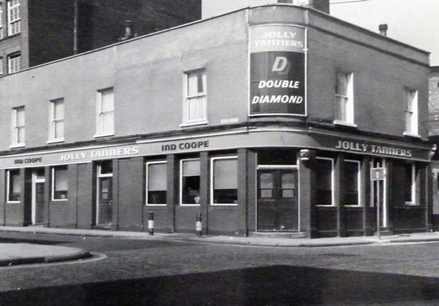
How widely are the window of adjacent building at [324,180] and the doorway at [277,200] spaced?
1.26 m

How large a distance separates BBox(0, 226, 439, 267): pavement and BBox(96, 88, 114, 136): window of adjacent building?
15.4ft

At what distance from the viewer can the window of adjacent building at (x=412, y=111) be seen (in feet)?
103

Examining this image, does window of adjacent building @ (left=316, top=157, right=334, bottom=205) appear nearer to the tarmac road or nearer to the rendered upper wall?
the rendered upper wall

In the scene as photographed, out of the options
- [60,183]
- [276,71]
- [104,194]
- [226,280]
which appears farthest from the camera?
[60,183]

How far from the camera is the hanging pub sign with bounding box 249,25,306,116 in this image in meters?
24.5

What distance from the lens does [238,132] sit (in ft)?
81.6

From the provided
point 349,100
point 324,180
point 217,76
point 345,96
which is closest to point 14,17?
point 217,76

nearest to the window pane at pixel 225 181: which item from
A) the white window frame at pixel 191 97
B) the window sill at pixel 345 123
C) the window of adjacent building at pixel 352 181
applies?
the white window frame at pixel 191 97

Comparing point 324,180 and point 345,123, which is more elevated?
point 345,123

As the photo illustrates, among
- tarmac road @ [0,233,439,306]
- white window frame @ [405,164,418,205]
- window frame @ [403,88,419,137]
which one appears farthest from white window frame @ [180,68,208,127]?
white window frame @ [405,164,418,205]

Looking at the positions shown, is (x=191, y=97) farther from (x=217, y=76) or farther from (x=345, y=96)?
Result: (x=345, y=96)

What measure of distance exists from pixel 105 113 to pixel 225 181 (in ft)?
26.9

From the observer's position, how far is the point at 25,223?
34688 millimetres

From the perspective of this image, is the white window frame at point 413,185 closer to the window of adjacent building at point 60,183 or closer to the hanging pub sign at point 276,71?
the hanging pub sign at point 276,71
